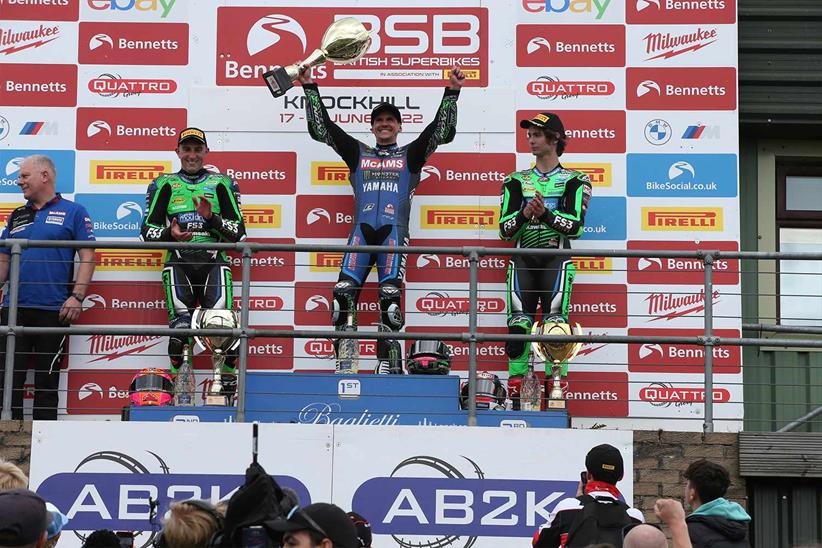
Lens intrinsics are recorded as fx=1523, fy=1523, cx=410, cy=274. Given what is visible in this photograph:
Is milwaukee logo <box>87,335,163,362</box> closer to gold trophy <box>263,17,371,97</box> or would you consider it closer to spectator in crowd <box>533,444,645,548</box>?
gold trophy <box>263,17,371,97</box>

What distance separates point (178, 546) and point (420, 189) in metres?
6.75

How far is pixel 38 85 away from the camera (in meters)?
11.3

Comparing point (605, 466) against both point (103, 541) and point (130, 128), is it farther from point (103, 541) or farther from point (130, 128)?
point (130, 128)

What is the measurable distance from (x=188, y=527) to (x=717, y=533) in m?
2.42

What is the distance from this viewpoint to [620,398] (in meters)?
10.8

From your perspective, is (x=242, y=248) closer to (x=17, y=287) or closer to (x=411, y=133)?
(x=17, y=287)

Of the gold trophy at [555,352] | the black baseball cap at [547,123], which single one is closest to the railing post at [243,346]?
the gold trophy at [555,352]

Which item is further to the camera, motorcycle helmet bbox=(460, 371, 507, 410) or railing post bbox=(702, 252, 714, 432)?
motorcycle helmet bbox=(460, 371, 507, 410)

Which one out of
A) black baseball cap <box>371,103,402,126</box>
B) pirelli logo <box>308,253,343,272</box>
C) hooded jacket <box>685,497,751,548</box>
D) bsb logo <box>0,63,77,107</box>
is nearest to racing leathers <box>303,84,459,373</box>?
black baseball cap <box>371,103,402,126</box>

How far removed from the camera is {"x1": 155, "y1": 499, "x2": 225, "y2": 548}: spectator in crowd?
4.64m

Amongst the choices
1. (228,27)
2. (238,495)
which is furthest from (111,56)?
(238,495)

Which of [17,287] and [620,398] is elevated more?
[17,287]

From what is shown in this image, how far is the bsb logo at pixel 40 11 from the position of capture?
11391 mm

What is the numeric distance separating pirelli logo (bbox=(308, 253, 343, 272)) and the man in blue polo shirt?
5.23ft
